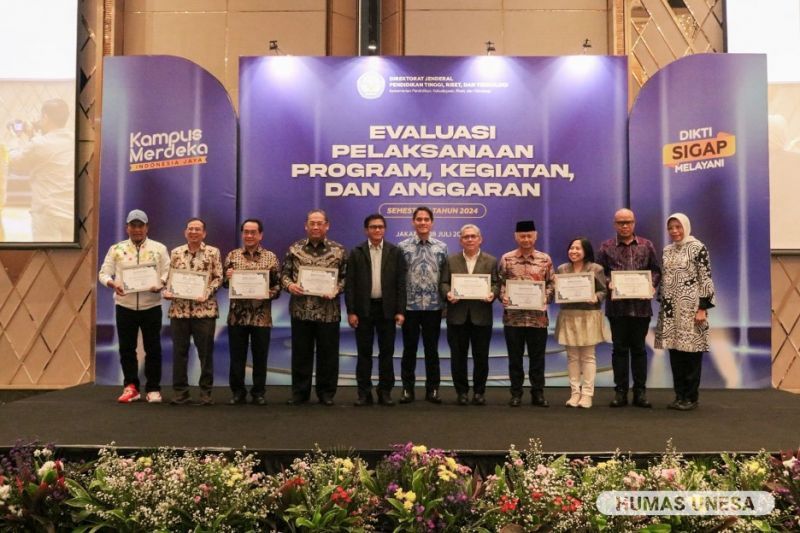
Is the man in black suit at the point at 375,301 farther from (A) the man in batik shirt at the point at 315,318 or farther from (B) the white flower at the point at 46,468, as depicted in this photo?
(B) the white flower at the point at 46,468

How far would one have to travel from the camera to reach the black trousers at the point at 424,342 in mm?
4188

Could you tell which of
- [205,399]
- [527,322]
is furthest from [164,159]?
[527,322]

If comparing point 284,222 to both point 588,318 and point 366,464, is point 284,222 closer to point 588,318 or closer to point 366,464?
point 588,318

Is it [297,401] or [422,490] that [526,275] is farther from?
[422,490]

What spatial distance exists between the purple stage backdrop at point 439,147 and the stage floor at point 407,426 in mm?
1179

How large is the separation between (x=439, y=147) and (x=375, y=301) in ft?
5.16

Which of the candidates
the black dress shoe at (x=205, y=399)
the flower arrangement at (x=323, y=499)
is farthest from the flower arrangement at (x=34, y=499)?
the black dress shoe at (x=205, y=399)

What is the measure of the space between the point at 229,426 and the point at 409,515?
1399mm

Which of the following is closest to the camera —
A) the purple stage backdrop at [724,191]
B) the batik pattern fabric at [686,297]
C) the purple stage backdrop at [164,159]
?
the batik pattern fabric at [686,297]

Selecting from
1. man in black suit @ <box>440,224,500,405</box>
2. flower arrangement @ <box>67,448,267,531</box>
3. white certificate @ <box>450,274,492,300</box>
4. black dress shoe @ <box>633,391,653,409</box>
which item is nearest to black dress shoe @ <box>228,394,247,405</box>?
man in black suit @ <box>440,224,500,405</box>

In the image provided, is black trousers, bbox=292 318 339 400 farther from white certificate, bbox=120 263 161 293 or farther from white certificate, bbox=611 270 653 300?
white certificate, bbox=611 270 653 300

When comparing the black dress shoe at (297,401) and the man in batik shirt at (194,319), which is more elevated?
the man in batik shirt at (194,319)

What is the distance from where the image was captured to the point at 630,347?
13.5ft

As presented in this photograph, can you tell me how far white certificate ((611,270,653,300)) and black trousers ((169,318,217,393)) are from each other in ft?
8.59
